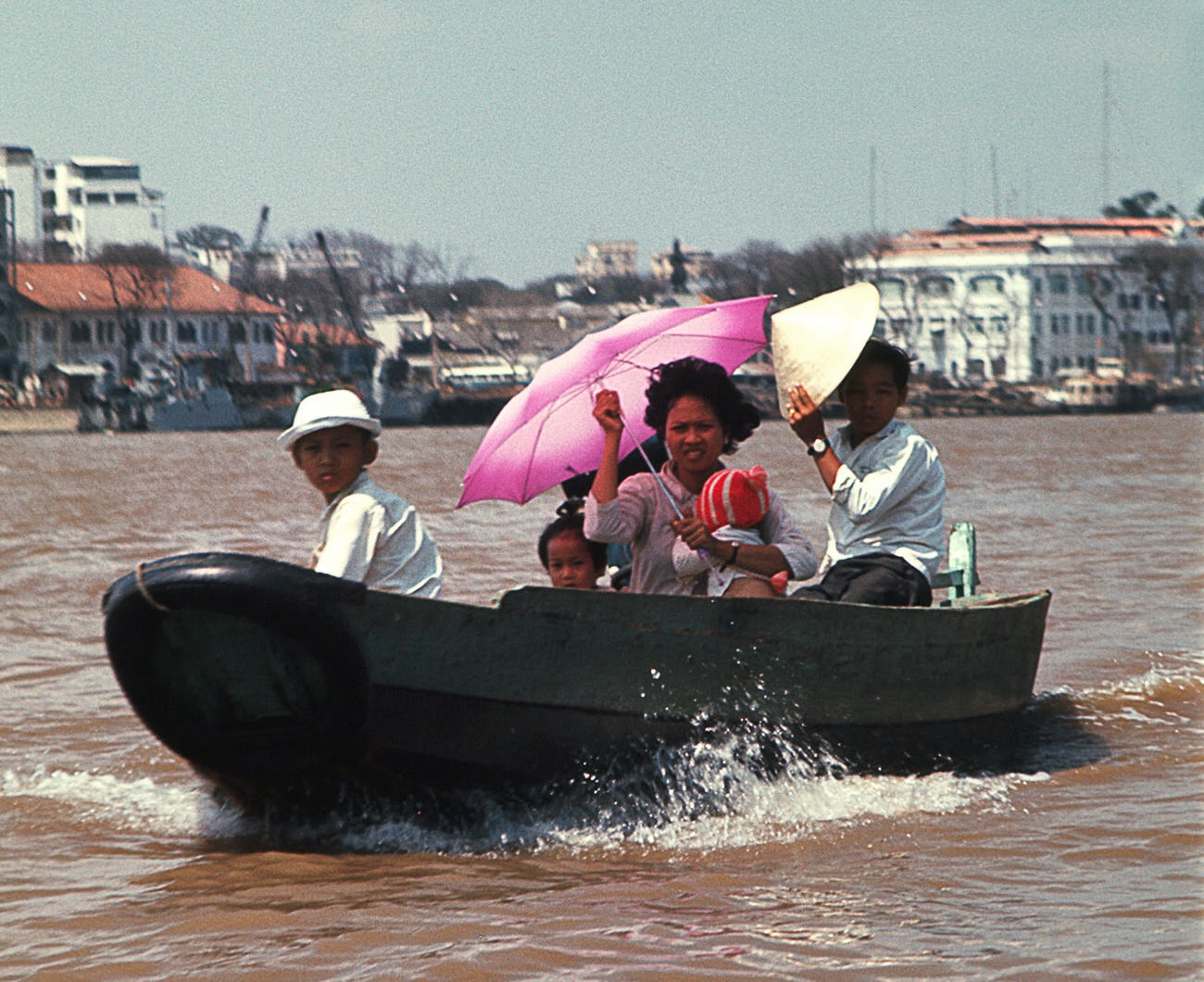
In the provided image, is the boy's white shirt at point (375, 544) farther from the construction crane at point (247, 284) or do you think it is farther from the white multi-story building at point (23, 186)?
the white multi-story building at point (23, 186)

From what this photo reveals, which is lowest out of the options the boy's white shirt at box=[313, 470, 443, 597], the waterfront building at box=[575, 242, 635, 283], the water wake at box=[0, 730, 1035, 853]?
the water wake at box=[0, 730, 1035, 853]

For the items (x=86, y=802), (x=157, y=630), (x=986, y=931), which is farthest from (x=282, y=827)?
(x=986, y=931)

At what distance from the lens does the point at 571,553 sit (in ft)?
19.5

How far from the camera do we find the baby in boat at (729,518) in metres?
5.10

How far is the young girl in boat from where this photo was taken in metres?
5.93

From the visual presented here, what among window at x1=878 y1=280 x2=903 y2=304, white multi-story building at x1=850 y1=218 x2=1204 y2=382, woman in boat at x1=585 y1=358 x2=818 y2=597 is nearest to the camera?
woman in boat at x1=585 y1=358 x2=818 y2=597

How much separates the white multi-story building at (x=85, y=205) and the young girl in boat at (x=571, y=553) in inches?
3574

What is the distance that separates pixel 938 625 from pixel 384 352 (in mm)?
72357

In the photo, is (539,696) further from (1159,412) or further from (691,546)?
(1159,412)

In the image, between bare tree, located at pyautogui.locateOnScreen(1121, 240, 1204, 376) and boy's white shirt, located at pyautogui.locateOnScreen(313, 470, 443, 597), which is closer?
boy's white shirt, located at pyautogui.locateOnScreen(313, 470, 443, 597)

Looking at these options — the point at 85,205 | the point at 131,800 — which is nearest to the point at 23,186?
the point at 85,205

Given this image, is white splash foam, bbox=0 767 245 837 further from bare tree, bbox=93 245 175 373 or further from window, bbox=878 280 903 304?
window, bbox=878 280 903 304

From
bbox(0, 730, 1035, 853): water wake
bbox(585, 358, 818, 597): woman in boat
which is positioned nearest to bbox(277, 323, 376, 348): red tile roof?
bbox(585, 358, 818, 597): woman in boat

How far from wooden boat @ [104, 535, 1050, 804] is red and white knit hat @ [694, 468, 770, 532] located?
240mm
